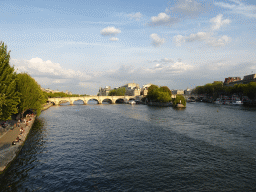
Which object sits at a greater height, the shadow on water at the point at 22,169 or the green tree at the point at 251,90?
the green tree at the point at 251,90

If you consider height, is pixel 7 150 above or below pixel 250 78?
below

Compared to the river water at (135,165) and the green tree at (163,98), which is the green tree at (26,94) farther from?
the green tree at (163,98)

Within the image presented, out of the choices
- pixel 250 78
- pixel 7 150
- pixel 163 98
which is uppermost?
pixel 250 78

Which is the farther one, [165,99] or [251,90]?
[165,99]

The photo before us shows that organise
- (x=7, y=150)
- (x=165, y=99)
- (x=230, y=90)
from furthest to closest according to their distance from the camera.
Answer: (x=230, y=90) < (x=165, y=99) < (x=7, y=150)

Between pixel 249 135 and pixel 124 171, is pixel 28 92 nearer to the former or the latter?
pixel 124 171

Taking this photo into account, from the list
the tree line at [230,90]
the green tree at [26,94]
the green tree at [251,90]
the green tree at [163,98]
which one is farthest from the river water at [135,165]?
the tree line at [230,90]

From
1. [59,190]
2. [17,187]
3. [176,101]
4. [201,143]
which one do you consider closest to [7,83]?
[17,187]

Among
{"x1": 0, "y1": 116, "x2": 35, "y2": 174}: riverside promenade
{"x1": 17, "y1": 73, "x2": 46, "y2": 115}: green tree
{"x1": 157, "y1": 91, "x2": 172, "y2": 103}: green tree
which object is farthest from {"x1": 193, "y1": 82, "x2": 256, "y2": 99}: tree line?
{"x1": 0, "y1": 116, "x2": 35, "y2": 174}: riverside promenade

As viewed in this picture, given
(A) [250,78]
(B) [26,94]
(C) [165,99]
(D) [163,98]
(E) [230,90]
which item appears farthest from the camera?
(A) [250,78]

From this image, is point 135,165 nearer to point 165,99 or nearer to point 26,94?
point 26,94

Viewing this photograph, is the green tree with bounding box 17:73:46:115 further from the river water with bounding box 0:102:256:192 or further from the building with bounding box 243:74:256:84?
the building with bounding box 243:74:256:84

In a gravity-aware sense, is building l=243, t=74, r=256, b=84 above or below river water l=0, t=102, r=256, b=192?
above

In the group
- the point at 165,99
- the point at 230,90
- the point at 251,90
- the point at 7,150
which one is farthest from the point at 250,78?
the point at 7,150
